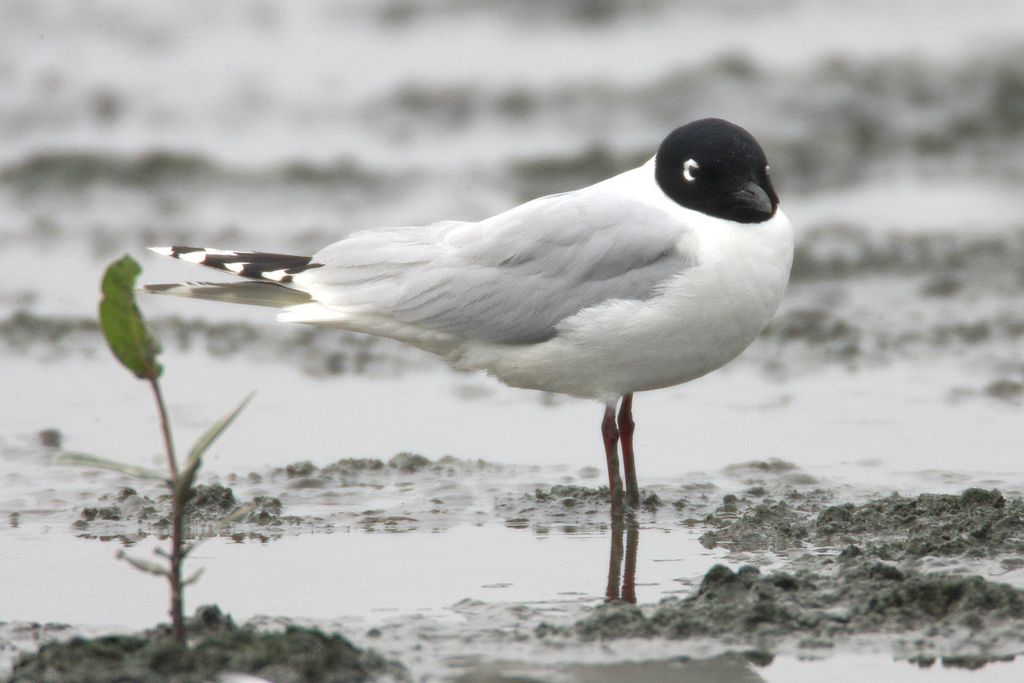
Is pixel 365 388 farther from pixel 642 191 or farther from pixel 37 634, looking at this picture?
pixel 37 634

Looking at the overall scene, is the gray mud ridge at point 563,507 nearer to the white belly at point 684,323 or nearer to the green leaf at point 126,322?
the white belly at point 684,323

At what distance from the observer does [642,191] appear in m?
5.46

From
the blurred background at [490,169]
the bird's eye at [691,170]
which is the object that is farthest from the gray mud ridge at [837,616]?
the blurred background at [490,169]

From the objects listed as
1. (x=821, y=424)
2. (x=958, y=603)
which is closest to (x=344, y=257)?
(x=821, y=424)

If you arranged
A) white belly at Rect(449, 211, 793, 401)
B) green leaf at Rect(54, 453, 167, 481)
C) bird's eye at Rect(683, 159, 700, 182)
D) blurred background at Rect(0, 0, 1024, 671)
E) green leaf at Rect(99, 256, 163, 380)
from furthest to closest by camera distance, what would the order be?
blurred background at Rect(0, 0, 1024, 671), bird's eye at Rect(683, 159, 700, 182), white belly at Rect(449, 211, 793, 401), green leaf at Rect(99, 256, 163, 380), green leaf at Rect(54, 453, 167, 481)

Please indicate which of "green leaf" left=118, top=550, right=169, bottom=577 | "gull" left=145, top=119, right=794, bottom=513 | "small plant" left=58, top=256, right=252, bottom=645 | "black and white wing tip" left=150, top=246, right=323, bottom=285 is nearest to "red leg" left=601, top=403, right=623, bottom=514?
"gull" left=145, top=119, right=794, bottom=513

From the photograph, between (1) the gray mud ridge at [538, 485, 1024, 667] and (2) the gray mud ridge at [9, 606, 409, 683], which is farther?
(1) the gray mud ridge at [538, 485, 1024, 667]

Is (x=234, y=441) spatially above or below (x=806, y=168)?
below

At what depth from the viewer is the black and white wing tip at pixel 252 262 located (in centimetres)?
579

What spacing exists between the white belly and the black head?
78 mm

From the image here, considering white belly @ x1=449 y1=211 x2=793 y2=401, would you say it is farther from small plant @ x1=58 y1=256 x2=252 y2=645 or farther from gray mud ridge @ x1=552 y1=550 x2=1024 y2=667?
small plant @ x1=58 y1=256 x2=252 y2=645

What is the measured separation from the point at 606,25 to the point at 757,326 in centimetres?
822

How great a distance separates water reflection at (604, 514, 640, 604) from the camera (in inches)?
179

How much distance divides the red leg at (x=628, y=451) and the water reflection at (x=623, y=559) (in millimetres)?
116
